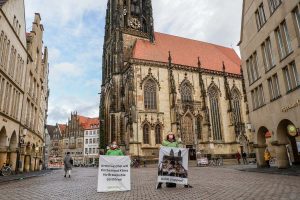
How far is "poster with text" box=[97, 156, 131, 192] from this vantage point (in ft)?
29.7

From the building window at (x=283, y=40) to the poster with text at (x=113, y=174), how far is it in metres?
11.6

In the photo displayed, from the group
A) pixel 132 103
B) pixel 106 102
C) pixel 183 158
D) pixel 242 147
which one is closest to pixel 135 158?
pixel 132 103

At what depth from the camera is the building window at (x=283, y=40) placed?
15.5 meters

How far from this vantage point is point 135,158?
34906mm

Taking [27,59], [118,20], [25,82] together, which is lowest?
[25,82]

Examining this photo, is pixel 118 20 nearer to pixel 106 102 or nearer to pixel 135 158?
pixel 106 102

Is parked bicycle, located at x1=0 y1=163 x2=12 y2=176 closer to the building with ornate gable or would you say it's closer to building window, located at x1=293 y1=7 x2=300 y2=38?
building window, located at x1=293 y1=7 x2=300 y2=38

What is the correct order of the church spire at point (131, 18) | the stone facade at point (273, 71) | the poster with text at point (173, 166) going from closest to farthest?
the poster with text at point (173, 166), the stone facade at point (273, 71), the church spire at point (131, 18)

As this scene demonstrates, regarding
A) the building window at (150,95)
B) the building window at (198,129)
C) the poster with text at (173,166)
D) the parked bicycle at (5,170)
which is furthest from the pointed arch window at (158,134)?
the poster with text at (173,166)

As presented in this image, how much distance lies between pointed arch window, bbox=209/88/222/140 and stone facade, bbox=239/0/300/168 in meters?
21.4

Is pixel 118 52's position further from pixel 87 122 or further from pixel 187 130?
pixel 87 122

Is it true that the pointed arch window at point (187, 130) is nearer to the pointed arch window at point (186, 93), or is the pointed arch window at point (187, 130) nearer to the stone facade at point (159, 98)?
the stone facade at point (159, 98)

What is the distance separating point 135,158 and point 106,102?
14015mm

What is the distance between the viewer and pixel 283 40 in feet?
51.6
